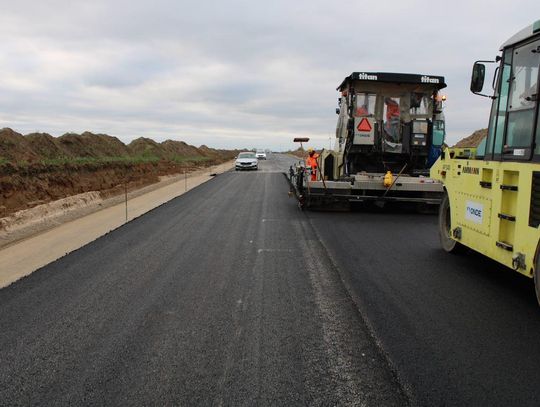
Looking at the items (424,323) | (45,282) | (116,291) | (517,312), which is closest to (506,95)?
(517,312)

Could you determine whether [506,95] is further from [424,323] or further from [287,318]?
[287,318]

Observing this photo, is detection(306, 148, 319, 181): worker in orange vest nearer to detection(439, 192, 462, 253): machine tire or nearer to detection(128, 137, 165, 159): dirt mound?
detection(439, 192, 462, 253): machine tire

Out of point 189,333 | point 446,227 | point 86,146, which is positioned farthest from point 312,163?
point 86,146

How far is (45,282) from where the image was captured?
6023 mm

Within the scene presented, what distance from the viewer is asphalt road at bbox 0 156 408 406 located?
11.0 ft

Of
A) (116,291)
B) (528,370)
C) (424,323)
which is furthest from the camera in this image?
(116,291)

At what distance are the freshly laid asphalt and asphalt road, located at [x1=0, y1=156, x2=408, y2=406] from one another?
0.02 m

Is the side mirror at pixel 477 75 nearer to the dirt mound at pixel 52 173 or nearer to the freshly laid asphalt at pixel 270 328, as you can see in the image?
the freshly laid asphalt at pixel 270 328

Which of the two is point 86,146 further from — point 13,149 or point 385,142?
point 385,142

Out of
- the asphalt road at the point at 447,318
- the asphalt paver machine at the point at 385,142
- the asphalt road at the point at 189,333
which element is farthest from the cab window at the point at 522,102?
the asphalt paver machine at the point at 385,142

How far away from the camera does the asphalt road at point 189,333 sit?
132 inches

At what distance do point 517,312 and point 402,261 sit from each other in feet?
7.34

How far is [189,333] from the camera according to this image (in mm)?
4367

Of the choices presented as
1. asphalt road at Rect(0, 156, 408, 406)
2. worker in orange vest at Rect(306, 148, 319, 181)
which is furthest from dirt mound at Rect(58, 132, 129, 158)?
asphalt road at Rect(0, 156, 408, 406)
